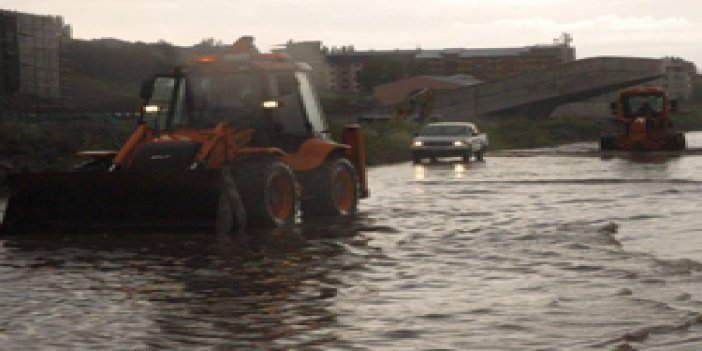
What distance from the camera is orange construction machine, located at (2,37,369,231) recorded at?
16266 mm

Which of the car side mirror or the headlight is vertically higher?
the car side mirror

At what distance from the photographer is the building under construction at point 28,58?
5909 centimetres

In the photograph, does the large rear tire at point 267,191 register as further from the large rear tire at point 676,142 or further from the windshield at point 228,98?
the large rear tire at point 676,142

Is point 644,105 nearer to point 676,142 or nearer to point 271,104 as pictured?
point 676,142

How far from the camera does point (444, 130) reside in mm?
45000

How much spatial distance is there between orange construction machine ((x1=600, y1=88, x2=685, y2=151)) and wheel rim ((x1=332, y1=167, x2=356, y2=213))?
105 ft

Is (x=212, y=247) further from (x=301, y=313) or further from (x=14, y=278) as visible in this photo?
(x=301, y=313)

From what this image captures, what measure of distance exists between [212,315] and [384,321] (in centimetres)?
148

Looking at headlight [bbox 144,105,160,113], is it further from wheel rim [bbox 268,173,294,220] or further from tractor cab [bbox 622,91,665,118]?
tractor cab [bbox 622,91,665,118]

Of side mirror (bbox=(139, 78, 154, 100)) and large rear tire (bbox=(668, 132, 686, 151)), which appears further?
large rear tire (bbox=(668, 132, 686, 151))

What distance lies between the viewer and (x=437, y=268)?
12.8 metres

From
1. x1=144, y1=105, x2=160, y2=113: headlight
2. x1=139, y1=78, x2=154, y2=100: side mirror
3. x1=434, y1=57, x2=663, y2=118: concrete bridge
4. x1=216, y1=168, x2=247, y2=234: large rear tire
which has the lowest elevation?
x1=216, y1=168, x2=247, y2=234: large rear tire

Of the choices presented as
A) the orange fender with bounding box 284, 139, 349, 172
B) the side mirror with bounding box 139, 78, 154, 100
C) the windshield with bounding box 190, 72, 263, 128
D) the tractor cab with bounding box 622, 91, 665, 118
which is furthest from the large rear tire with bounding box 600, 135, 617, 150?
the side mirror with bounding box 139, 78, 154, 100

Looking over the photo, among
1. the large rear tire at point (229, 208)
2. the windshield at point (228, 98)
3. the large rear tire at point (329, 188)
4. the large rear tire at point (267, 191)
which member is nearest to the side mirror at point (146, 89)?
the windshield at point (228, 98)
